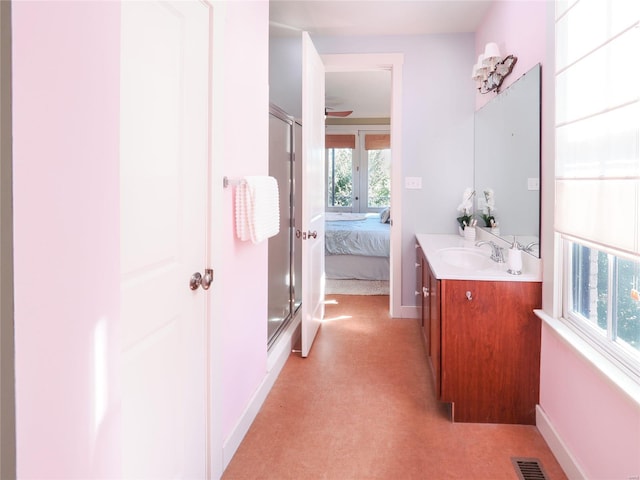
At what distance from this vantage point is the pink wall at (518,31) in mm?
2250

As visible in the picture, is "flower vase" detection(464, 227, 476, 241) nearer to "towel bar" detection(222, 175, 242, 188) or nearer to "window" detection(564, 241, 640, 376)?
"window" detection(564, 241, 640, 376)

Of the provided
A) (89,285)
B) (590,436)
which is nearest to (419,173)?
(590,436)

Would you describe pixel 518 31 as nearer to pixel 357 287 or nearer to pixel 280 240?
pixel 280 240

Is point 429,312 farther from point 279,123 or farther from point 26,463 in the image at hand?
point 26,463

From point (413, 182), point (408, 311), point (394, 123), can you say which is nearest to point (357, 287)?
point (408, 311)

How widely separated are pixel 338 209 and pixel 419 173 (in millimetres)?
4520

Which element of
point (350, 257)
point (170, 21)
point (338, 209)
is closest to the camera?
point (170, 21)

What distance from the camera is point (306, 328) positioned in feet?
10.2

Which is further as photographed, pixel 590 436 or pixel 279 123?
pixel 279 123

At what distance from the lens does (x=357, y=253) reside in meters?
5.36

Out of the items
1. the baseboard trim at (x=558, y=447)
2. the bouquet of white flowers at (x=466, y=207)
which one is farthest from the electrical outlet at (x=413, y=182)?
the baseboard trim at (x=558, y=447)

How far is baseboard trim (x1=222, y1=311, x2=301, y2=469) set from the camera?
6.21ft

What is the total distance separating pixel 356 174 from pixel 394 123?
4464 mm

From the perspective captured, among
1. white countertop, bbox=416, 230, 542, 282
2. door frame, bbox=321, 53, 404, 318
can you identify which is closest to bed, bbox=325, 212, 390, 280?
door frame, bbox=321, 53, 404, 318
